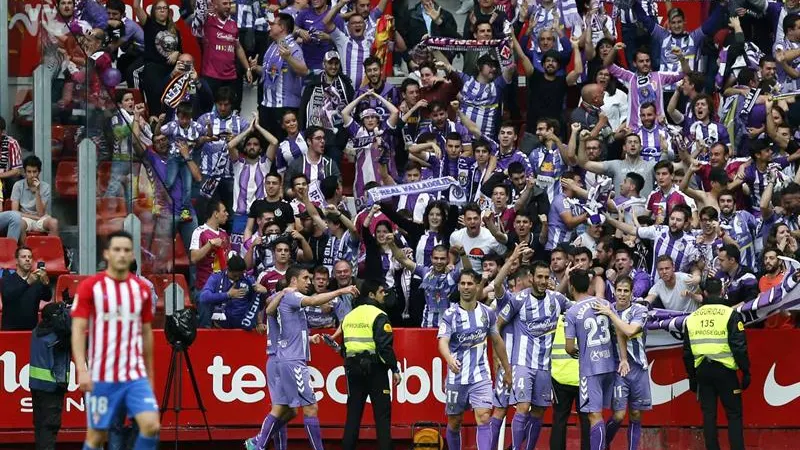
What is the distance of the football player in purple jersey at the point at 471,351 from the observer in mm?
19453

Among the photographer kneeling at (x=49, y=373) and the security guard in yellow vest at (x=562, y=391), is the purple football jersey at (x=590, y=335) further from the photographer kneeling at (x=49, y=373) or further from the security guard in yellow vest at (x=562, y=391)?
the photographer kneeling at (x=49, y=373)

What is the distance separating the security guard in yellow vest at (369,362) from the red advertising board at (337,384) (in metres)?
1.42

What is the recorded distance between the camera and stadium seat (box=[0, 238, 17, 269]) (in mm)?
21375

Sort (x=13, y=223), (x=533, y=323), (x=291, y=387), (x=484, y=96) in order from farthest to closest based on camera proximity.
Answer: (x=484, y=96), (x=13, y=223), (x=291, y=387), (x=533, y=323)

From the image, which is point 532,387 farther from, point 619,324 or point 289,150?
point 289,150

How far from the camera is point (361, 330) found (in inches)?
772

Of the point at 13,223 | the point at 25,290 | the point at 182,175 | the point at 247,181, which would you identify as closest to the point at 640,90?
the point at 247,181

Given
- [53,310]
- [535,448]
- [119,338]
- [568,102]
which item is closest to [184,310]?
[53,310]

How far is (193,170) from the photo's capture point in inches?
923

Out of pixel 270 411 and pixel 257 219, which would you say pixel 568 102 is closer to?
pixel 257 219

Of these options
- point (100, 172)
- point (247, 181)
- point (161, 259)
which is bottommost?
point (161, 259)

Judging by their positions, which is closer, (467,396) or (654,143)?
(467,396)

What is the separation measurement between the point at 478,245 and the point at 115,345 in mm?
8498

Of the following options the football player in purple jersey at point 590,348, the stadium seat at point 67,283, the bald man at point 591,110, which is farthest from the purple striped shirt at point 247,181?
the football player in purple jersey at point 590,348
